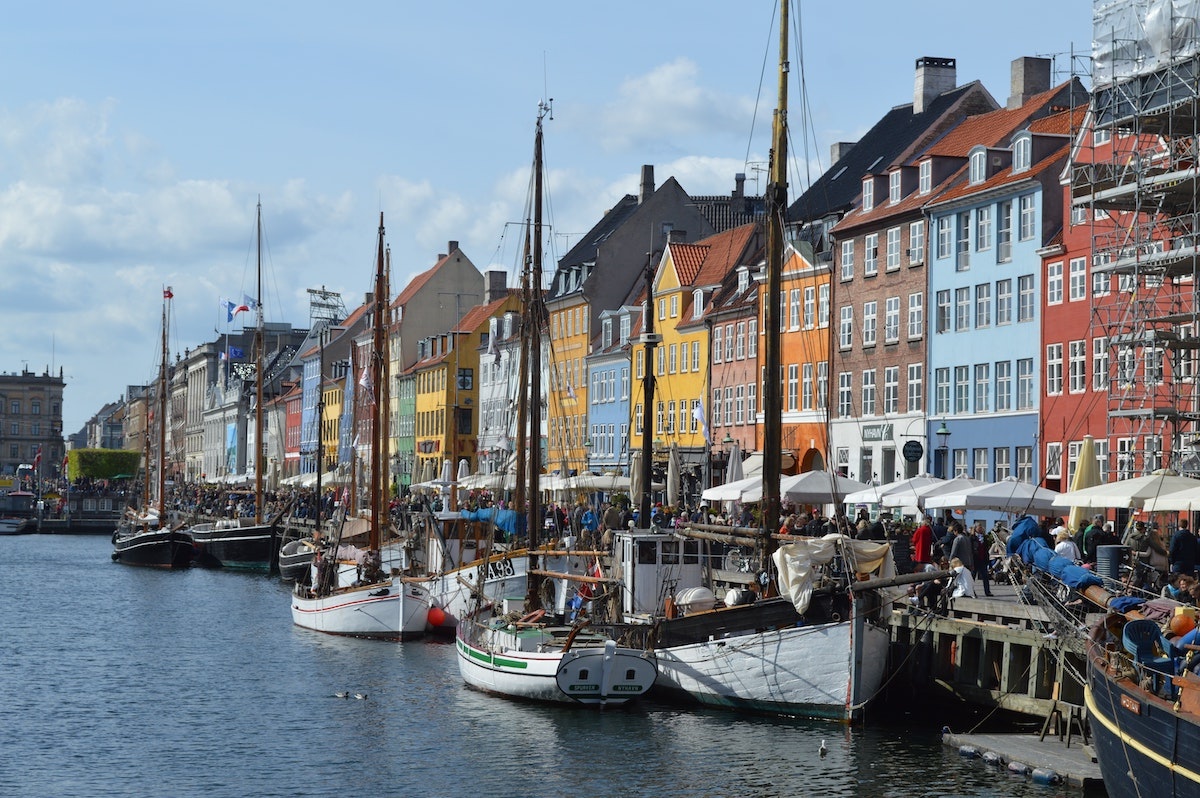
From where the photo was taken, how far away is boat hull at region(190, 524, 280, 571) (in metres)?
89.1

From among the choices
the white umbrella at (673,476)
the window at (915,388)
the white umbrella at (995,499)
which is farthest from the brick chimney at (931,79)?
the white umbrella at (995,499)

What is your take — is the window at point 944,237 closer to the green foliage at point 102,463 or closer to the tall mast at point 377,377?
the tall mast at point 377,377

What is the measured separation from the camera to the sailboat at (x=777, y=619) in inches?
1277

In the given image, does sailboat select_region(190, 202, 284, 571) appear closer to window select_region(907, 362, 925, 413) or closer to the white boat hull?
window select_region(907, 362, 925, 413)

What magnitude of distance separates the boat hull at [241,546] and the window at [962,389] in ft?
127

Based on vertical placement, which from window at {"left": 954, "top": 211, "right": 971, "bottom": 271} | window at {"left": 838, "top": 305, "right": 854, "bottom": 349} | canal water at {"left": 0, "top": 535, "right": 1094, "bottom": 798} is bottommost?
canal water at {"left": 0, "top": 535, "right": 1094, "bottom": 798}

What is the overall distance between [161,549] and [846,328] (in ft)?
131

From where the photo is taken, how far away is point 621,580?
39.0 m

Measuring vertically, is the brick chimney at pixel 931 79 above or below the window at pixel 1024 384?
above

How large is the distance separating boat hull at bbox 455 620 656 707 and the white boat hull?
52.3 inches

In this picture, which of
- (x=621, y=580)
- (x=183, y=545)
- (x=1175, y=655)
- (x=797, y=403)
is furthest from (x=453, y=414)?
(x=1175, y=655)

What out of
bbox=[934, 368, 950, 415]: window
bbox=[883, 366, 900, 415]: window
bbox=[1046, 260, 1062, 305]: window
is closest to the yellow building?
bbox=[883, 366, 900, 415]: window

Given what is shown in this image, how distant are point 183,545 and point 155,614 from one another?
96.1 feet

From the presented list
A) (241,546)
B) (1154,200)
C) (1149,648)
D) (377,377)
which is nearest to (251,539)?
(241,546)
